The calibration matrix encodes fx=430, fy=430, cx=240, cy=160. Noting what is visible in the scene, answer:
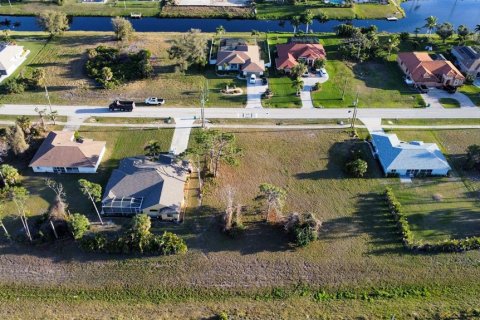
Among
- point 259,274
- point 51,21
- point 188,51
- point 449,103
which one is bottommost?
point 259,274

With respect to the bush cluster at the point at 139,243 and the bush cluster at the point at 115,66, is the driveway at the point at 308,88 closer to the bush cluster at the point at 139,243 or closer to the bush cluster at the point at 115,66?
the bush cluster at the point at 115,66

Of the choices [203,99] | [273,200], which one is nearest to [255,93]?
[203,99]

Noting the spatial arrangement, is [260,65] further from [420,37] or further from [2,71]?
[2,71]

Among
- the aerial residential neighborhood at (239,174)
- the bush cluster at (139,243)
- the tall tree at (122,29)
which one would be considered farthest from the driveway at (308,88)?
the tall tree at (122,29)

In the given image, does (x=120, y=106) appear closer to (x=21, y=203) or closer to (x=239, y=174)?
(x=21, y=203)

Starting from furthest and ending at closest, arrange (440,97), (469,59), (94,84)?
(469,59)
(94,84)
(440,97)

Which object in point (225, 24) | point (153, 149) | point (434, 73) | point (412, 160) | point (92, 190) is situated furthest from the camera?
point (225, 24)
